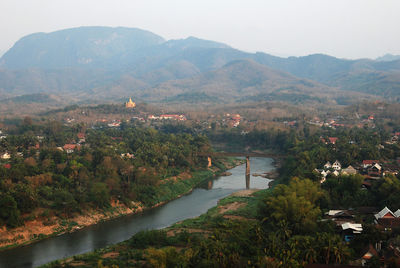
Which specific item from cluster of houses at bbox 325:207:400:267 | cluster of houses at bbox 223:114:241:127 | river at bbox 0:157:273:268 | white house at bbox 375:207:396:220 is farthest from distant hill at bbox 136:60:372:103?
white house at bbox 375:207:396:220

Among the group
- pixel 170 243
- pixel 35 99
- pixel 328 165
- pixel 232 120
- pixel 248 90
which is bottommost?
pixel 170 243

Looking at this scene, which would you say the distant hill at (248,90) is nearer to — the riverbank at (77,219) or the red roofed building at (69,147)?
the red roofed building at (69,147)

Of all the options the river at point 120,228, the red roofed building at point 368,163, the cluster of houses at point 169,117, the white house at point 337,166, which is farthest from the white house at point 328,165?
the cluster of houses at point 169,117

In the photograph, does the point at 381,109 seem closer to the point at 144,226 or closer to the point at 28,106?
the point at 144,226

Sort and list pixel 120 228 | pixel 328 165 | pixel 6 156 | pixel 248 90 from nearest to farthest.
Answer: pixel 120 228, pixel 328 165, pixel 6 156, pixel 248 90

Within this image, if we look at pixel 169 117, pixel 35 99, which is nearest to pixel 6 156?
pixel 169 117

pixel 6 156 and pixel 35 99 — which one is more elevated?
pixel 35 99

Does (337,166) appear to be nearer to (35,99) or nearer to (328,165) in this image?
(328,165)

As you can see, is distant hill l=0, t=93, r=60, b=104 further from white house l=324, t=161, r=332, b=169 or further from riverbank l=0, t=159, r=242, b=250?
white house l=324, t=161, r=332, b=169
